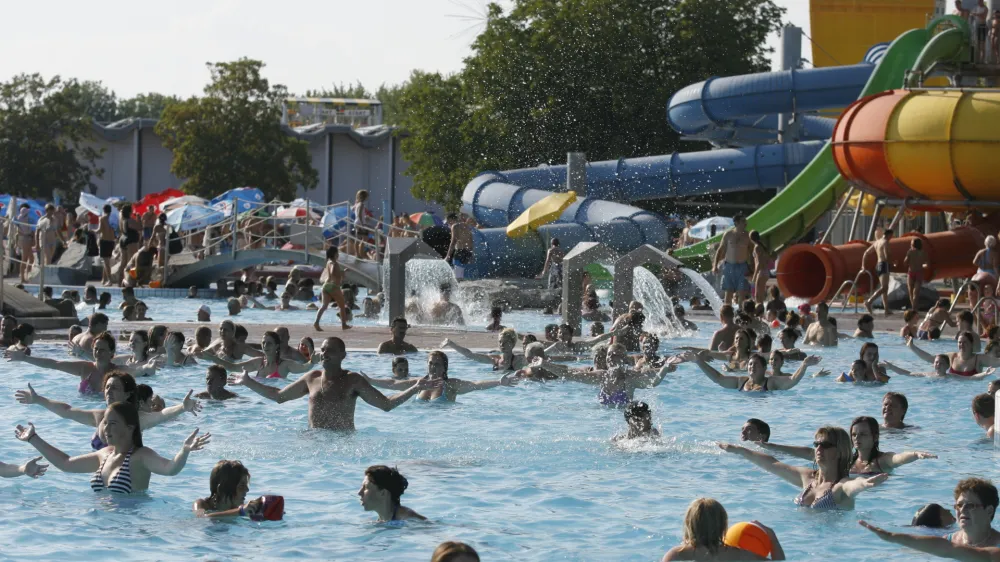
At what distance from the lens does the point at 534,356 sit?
12.7 m

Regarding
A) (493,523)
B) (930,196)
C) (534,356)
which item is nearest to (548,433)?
(534,356)

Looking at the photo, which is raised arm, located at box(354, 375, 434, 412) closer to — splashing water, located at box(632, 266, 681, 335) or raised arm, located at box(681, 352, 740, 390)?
raised arm, located at box(681, 352, 740, 390)

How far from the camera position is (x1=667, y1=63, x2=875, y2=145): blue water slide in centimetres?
2847

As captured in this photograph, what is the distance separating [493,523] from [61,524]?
2.36 meters

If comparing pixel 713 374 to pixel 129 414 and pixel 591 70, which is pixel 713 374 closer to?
pixel 129 414

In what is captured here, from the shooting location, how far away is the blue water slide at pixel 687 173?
3042 centimetres

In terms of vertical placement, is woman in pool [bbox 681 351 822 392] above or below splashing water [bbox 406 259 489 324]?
below

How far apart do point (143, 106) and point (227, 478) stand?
121418mm

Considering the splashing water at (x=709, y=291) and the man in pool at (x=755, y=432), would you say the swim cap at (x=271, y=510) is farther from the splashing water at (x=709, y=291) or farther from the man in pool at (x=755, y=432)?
the splashing water at (x=709, y=291)

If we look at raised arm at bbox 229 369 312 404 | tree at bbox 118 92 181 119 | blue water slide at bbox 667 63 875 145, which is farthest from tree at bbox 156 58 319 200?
tree at bbox 118 92 181 119

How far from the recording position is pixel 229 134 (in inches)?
2014

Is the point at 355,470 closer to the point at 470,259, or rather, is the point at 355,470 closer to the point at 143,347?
the point at 143,347

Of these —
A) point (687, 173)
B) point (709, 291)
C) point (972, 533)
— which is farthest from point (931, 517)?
point (687, 173)

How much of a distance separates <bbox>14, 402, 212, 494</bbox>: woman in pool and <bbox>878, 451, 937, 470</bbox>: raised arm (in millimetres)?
3933
